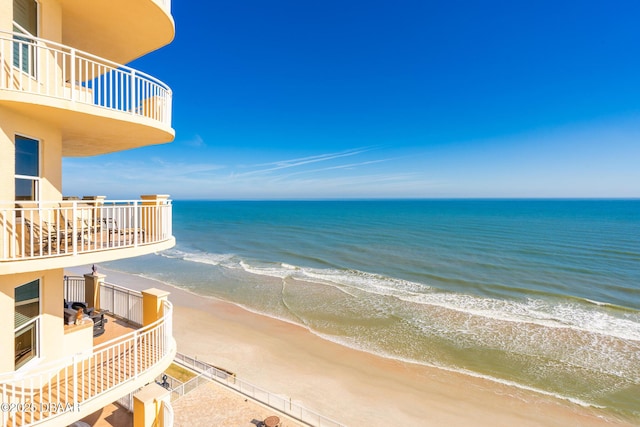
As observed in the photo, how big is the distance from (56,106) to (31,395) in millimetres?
4652

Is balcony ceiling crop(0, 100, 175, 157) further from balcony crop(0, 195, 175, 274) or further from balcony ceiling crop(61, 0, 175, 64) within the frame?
balcony ceiling crop(61, 0, 175, 64)

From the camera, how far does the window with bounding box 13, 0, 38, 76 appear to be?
18.4 feet

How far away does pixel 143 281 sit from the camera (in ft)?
102

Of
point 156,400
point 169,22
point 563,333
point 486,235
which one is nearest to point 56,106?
point 169,22

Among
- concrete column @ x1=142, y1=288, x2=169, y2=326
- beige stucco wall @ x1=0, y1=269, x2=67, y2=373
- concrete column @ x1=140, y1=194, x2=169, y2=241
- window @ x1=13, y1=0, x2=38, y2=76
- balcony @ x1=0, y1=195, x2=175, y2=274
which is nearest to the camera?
balcony @ x1=0, y1=195, x2=175, y2=274

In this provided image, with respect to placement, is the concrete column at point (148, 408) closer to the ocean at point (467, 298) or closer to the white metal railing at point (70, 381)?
the white metal railing at point (70, 381)

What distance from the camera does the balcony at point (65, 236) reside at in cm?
511

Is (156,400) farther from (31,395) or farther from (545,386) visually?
(545,386)

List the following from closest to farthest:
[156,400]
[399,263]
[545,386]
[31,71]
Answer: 1. [31,71]
2. [156,400]
3. [545,386]
4. [399,263]

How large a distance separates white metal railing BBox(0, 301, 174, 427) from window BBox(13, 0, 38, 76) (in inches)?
205

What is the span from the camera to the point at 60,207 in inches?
252

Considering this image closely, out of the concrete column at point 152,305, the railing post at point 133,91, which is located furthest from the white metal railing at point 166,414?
the railing post at point 133,91

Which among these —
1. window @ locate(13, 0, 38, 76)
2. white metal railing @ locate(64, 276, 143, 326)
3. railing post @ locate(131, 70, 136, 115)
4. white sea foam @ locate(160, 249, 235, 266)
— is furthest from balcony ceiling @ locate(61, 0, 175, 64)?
white sea foam @ locate(160, 249, 235, 266)

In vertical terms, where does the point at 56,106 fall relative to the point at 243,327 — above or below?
above
